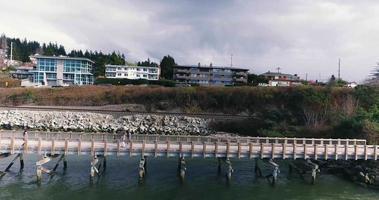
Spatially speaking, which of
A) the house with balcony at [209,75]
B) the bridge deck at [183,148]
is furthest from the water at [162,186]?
the house with balcony at [209,75]

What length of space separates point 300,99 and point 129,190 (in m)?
46.6

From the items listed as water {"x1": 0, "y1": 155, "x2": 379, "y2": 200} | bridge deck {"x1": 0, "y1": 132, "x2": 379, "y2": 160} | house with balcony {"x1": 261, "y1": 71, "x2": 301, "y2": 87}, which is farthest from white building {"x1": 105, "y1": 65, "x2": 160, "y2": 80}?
bridge deck {"x1": 0, "y1": 132, "x2": 379, "y2": 160}

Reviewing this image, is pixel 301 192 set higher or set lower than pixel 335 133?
lower

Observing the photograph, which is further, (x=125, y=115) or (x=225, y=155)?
(x=125, y=115)

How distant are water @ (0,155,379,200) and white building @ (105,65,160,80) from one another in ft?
305

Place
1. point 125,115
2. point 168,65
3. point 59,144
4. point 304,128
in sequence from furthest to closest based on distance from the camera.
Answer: point 168,65
point 125,115
point 304,128
point 59,144

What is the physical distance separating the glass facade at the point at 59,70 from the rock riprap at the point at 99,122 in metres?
45.1

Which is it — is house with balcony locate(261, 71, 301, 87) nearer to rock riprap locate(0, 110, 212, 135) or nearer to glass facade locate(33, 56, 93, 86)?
glass facade locate(33, 56, 93, 86)

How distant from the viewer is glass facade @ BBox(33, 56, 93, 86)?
12362cm

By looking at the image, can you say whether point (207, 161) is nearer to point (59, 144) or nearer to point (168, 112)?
point (59, 144)

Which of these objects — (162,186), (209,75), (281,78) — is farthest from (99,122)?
(281,78)

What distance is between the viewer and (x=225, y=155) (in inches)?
1371

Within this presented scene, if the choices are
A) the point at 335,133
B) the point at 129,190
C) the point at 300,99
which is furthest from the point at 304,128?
the point at 129,190

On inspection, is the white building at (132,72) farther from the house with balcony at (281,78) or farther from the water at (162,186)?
the water at (162,186)
